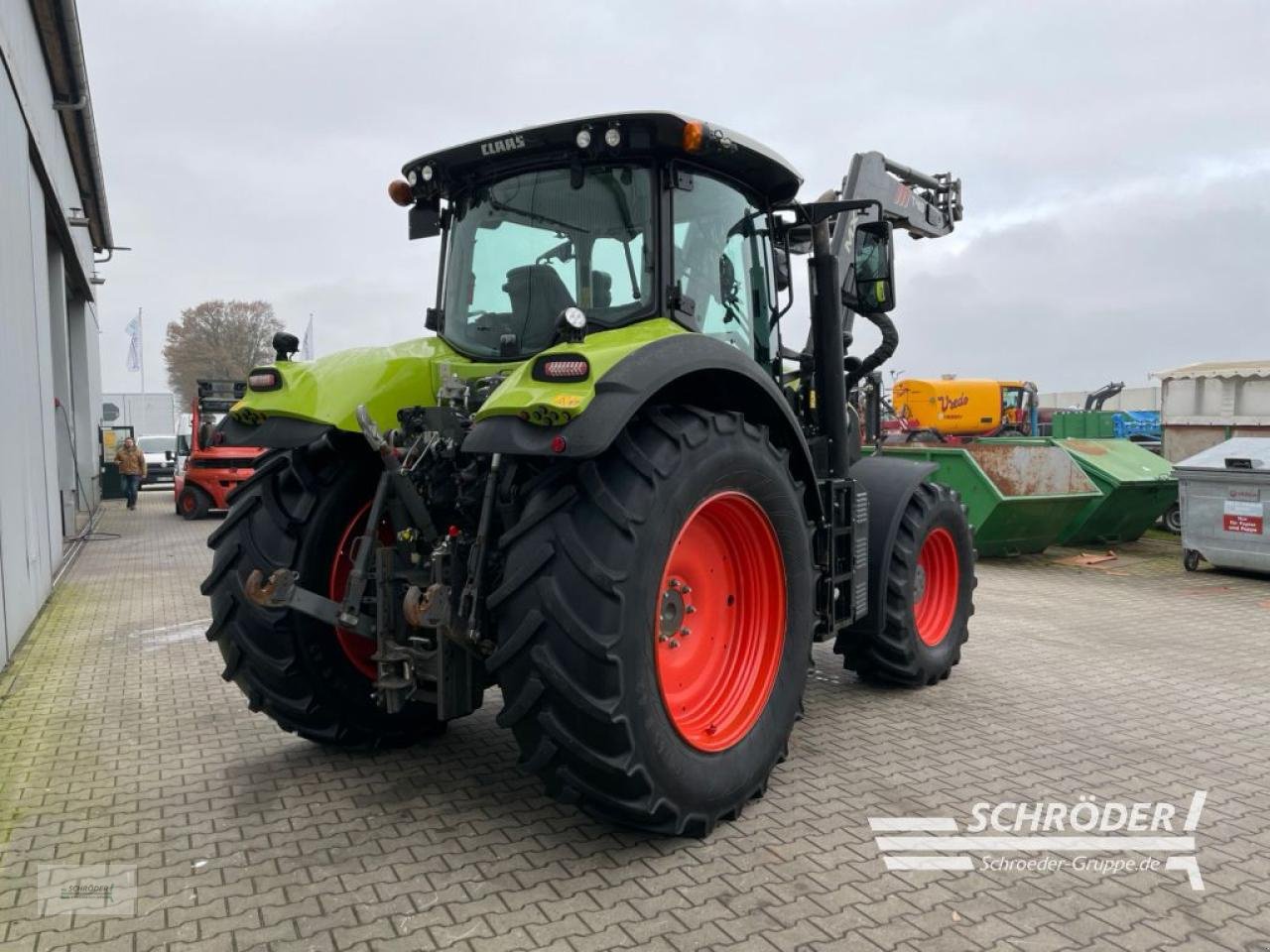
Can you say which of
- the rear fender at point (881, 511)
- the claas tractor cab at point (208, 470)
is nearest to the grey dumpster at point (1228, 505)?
the rear fender at point (881, 511)

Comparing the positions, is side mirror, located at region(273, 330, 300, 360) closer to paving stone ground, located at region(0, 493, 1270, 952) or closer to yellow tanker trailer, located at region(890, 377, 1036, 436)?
paving stone ground, located at region(0, 493, 1270, 952)

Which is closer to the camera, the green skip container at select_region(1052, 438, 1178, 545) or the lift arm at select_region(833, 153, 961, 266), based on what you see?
the lift arm at select_region(833, 153, 961, 266)

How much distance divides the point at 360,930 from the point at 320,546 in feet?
5.17

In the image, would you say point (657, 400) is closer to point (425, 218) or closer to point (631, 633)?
point (631, 633)

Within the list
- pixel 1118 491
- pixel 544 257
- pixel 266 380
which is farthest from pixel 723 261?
pixel 1118 491

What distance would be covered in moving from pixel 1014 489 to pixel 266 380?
29.1 ft

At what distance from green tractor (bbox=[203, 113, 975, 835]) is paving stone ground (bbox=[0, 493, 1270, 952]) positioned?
0.30 metres

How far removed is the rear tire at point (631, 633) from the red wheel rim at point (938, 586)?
2316mm

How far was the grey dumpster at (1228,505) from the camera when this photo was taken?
29.2 feet

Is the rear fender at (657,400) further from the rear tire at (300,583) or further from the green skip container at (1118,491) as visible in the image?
the green skip container at (1118,491)

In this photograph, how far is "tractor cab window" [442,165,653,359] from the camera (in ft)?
11.7

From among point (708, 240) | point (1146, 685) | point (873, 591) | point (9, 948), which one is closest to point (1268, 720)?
point (1146, 685)

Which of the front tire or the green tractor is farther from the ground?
the green tractor

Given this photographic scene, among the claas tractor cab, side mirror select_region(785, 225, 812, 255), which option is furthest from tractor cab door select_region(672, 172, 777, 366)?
the claas tractor cab
